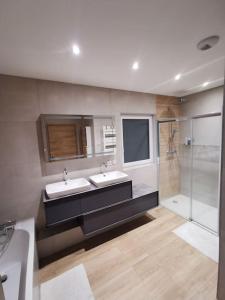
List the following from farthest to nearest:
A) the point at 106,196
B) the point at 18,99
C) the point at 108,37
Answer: the point at 106,196
the point at 18,99
the point at 108,37

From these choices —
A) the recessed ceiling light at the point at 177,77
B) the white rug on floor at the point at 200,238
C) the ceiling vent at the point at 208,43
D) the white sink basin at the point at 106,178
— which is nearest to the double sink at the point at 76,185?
the white sink basin at the point at 106,178

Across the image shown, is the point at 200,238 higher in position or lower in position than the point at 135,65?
lower

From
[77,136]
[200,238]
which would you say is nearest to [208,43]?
[77,136]

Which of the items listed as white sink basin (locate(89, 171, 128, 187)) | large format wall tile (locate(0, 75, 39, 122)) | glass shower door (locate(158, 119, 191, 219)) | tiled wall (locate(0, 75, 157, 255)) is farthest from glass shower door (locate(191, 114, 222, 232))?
large format wall tile (locate(0, 75, 39, 122))

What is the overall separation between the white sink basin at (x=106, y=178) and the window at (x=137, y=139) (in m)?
0.50

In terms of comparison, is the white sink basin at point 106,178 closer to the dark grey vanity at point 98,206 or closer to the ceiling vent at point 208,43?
Answer: the dark grey vanity at point 98,206

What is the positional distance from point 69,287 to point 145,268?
0.89m

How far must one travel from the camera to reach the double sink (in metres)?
1.86

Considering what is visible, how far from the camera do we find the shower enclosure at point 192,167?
9.18 ft

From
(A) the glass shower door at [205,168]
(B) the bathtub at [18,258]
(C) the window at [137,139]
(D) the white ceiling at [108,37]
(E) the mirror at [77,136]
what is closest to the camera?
(D) the white ceiling at [108,37]

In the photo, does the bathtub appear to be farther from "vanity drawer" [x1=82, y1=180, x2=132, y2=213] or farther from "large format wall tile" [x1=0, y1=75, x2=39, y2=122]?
"large format wall tile" [x1=0, y1=75, x2=39, y2=122]

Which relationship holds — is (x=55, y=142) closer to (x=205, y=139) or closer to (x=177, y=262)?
(x=177, y=262)

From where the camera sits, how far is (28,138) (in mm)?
1973

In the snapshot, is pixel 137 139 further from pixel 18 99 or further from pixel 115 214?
pixel 18 99
